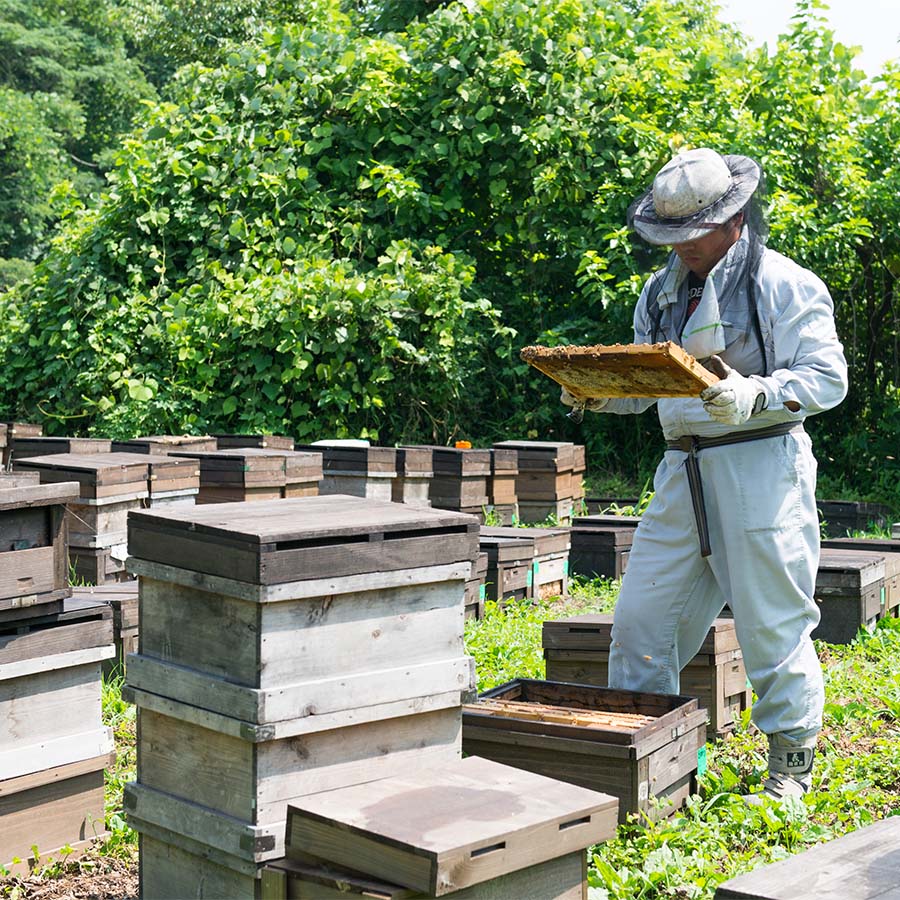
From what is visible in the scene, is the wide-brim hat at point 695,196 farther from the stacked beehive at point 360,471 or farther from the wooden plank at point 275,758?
the stacked beehive at point 360,471

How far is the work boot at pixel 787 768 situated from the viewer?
3.86 m

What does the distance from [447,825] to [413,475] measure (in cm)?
597

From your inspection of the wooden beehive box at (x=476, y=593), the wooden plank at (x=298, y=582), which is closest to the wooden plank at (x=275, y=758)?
the wooden plank at (x=298, y=582)

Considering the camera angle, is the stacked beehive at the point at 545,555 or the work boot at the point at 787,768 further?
the stacked beehive at the point at 545,555

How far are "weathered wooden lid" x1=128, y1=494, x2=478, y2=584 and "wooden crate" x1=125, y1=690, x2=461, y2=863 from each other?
0.35 metres

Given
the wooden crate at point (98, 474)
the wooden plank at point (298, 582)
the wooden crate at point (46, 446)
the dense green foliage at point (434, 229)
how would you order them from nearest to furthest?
the wooden plank at point (298, 582), the wooden crate at point (98, 474), the wooden crate at point (46, 446), the dense green foliage at point (434, 229)

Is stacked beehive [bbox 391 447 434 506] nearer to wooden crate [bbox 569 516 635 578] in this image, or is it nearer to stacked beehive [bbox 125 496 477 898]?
wooden crate [bbox 569 516 635 578]

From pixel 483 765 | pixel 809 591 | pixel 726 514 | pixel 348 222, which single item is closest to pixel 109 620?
pixel 483 765

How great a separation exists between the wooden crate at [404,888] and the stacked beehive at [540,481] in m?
6.13

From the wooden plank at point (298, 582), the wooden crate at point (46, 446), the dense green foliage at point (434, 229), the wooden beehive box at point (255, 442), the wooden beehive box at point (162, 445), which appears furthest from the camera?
the dense green foliage at point (434, 229)

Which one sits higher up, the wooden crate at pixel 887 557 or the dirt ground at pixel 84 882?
the wooden crate at pixel 887 557

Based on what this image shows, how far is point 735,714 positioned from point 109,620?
2468mm

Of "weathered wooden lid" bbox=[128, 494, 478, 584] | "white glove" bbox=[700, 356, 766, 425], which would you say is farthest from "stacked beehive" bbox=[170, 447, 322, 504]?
"white glove" bbox=[700, 356, 766, 425]

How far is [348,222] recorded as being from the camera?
12.8 m
